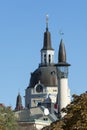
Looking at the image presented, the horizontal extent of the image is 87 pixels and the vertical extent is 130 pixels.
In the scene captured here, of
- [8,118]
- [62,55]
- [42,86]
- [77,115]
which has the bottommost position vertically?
[77,115]

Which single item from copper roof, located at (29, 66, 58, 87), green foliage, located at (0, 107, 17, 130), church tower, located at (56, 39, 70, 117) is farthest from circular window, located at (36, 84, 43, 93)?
green foliage, located at (0, 107, 17, 130)

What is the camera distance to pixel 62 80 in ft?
552

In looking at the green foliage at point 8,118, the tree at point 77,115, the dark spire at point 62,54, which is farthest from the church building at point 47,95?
the tree at point 77,115

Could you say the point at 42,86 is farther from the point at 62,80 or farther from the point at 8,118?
the point at 8,118

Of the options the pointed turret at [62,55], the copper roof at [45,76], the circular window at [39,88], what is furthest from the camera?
the circular window at [39,88]

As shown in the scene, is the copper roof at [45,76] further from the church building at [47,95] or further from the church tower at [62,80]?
the church tower at [62,80]

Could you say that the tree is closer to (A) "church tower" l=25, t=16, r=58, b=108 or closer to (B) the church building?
(B) the church building

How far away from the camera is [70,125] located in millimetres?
58312

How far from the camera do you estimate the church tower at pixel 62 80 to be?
16312 cm

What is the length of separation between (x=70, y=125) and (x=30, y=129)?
269ft

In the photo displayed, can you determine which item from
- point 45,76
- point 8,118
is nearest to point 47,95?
point 45,76

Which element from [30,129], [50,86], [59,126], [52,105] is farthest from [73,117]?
[50,86]

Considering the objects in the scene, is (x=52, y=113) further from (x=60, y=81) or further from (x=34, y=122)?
(x=34, y=122)

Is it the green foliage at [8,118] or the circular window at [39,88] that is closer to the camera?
the green foliage at [8,118]
